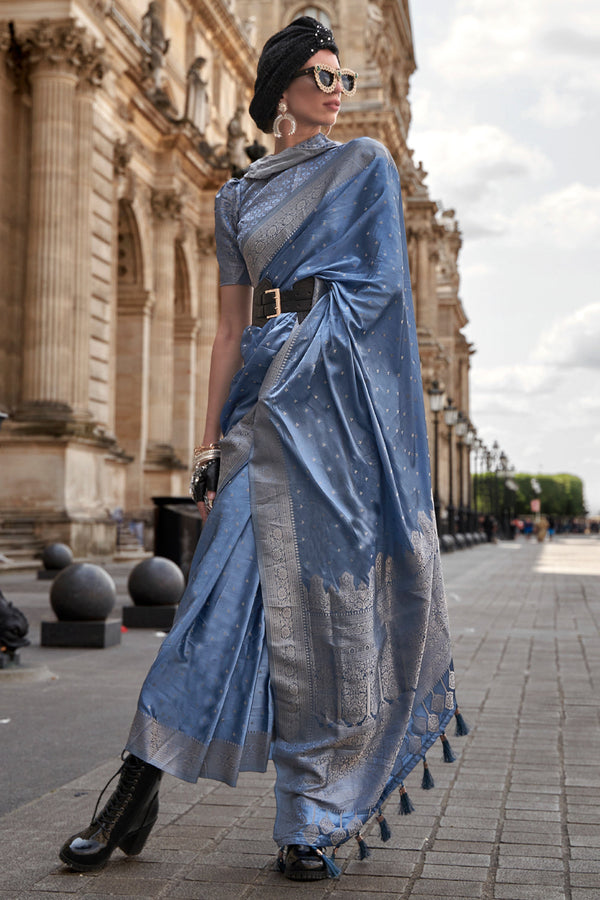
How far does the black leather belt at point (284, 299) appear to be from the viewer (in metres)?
3.57

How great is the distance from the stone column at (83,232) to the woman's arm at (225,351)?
19.0m

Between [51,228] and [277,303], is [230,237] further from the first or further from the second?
[51,228]

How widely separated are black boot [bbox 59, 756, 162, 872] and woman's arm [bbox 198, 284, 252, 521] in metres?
0.83

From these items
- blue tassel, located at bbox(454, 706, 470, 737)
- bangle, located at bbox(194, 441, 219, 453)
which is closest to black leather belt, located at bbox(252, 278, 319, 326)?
bangle, located at bbox(194, 441, 219, 453)

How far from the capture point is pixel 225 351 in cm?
379

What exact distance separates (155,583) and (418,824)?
7098 mm

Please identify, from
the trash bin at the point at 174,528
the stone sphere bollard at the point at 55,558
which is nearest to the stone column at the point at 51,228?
the stone sphere bollard at the point at 55,558

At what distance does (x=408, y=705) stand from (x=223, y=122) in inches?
1631

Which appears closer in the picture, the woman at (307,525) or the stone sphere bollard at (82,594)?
the woman at (307,525)

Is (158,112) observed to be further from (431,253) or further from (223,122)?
(431,253)

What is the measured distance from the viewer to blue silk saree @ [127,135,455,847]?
3203 millimetres

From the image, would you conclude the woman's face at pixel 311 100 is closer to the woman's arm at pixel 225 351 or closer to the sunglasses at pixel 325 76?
the sunglasses at pixel 325 76

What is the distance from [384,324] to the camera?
11.7 ft

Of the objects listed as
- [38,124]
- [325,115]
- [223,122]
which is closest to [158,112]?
[38,124]
